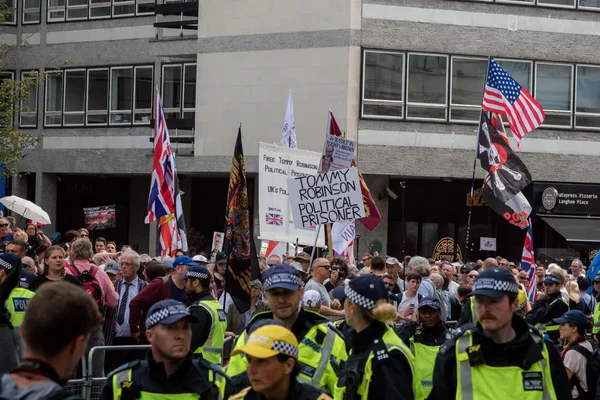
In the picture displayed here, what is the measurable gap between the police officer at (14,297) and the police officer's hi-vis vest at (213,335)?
1442mm

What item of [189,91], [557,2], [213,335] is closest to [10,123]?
[189,91]

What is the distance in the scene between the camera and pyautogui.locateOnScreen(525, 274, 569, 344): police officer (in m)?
13.8

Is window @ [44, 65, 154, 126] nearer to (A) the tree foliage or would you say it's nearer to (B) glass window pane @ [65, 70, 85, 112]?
(B) glass window pane @ [65, 70, 85, 112]

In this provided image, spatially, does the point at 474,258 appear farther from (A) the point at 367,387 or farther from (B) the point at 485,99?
(A) the point at 367,387

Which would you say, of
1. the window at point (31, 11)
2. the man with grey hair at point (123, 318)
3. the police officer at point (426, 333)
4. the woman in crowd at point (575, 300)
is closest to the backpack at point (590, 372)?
the police officer at point (426, 333)

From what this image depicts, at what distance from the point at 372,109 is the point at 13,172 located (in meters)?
10.8

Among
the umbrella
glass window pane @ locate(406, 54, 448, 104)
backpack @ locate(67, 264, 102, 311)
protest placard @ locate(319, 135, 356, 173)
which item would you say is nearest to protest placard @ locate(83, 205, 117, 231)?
the umbrella

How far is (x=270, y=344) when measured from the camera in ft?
17.6

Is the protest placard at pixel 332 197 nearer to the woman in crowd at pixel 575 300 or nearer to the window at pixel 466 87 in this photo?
the woman in crowd at pixel 575 300

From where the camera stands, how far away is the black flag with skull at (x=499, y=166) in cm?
1975

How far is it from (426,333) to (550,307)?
472 centimetres

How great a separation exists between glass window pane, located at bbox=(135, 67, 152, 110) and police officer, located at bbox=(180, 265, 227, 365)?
26.5 m

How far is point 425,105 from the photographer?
105ft

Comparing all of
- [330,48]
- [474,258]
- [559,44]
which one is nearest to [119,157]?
[330,48]
